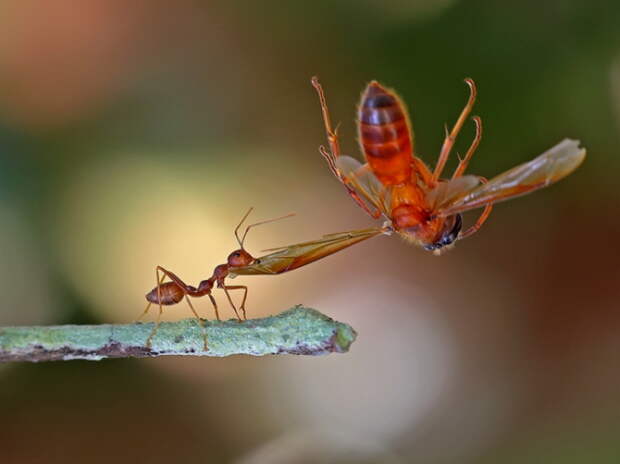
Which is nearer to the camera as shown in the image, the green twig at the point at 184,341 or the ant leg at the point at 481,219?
the green twig at the point at 184,341

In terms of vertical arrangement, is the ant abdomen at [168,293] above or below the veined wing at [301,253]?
below

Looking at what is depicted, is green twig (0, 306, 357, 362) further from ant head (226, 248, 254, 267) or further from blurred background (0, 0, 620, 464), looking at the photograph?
blurred background (0, 0, 620, 464)

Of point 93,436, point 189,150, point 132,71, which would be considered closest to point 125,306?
point 93,436

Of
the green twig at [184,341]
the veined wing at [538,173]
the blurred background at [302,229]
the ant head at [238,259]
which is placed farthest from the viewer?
the blurred background at [302,229]

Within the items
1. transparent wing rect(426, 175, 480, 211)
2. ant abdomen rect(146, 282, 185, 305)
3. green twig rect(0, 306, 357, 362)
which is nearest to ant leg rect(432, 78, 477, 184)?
transparent wing rect(426, 175, 480, 211)

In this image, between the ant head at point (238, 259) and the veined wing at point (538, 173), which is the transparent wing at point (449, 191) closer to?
the veined wing at point (538, 173)

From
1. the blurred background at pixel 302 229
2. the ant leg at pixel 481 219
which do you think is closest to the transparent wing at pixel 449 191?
the ant leg at pixel 481 219

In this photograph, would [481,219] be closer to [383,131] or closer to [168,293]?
[383,131]
